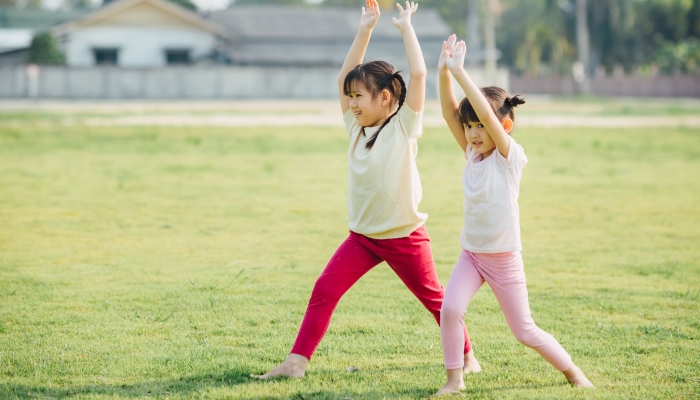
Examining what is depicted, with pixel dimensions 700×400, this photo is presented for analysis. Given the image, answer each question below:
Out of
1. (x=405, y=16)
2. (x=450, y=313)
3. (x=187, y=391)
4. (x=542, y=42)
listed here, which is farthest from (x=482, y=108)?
(x=542, y=42)

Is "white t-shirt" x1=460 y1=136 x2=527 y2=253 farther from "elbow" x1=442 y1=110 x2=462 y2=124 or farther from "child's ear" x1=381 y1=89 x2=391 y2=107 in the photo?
"child's ear" x1=381 y1=89 x2=391 y2=107

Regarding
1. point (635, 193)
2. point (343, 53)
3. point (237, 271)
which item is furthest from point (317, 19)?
point (237, 271)

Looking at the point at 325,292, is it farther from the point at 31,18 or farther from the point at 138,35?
the point at 31,18

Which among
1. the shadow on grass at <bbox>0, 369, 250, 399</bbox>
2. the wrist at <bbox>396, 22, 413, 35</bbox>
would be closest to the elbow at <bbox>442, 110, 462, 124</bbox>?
the wrist at <bbox>396, 22, 413, 35</bbox>

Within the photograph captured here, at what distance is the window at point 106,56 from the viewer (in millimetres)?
46844

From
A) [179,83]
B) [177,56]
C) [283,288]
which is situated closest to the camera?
[283,288]

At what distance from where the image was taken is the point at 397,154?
3.82 meters

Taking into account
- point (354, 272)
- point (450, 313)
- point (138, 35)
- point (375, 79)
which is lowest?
point (450, 313)

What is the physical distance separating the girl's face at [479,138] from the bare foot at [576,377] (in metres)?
1.07

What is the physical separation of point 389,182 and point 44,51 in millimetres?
42669

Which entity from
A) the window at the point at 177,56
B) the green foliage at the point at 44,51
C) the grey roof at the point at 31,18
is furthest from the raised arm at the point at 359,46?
the grey roof at the point at 31,18

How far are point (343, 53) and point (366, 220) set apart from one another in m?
47.3

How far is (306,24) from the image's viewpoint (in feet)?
168

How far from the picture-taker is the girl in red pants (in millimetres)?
3816
